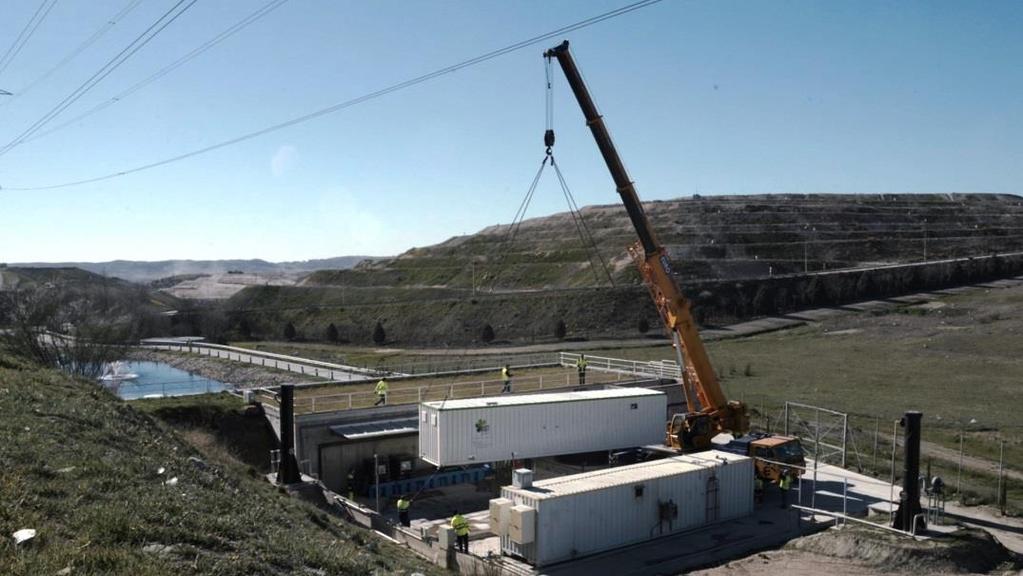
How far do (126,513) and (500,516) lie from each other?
11.4 m

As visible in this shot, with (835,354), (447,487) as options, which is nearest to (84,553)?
(447,487)

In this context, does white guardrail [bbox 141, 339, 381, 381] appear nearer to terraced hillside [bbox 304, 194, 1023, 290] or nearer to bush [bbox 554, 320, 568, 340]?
bush [bbox 554, 320, 568, 340]

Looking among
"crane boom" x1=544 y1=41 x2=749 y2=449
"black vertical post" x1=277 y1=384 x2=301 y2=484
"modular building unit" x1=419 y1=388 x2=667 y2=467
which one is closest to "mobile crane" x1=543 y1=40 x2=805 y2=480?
"crane boom" x1=544 y1=41 x2=749 y2=449

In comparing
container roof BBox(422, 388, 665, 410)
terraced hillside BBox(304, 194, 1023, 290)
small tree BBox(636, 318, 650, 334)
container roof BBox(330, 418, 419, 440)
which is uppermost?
terraced hillside BBox(304, 194, 1023, 290)

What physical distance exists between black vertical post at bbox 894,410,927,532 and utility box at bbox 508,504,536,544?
9.74 metres

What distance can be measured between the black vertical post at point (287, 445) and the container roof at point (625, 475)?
282 inches

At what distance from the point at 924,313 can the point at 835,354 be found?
20642 mm

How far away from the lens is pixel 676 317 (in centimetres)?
2592

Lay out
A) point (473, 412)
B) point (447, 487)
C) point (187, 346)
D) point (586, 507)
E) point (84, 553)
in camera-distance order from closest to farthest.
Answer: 1. point (84, 553)
2. point (586, 507)
3. point (473, 412)
4. point (447, 487)
5. point (187, 346)

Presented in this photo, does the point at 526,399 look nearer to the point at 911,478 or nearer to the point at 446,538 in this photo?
the point at 446,538

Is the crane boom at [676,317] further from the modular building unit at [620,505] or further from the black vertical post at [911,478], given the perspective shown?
the black vertical post at [911,478]

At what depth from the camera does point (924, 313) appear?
229ft

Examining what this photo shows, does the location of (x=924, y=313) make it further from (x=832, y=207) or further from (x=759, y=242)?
(x=832, y=207)

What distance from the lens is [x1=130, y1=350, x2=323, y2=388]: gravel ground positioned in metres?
43.8
